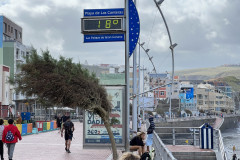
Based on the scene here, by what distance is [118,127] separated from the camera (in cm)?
2117

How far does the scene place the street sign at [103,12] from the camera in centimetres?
1282

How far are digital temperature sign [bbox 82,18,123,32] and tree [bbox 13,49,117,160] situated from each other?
2519mm

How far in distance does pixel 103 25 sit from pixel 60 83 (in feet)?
10.4

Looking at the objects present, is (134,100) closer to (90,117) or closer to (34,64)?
(90,117)

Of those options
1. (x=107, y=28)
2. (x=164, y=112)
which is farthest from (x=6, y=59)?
(x=164, y=112)

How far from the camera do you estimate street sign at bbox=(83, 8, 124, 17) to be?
1282cm

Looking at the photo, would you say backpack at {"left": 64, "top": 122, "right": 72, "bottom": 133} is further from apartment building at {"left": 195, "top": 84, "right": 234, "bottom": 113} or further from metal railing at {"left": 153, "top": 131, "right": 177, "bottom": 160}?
apartment building at {"left": 195, "top": 84, "right": 234, "bottom": 113}

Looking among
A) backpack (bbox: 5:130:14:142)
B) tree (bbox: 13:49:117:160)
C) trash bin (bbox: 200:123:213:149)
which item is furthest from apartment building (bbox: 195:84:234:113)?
backpack (bbox: 5:130:14:142)

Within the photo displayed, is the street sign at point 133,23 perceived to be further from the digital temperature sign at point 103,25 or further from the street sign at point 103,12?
the digital temperature sign at point 103,25

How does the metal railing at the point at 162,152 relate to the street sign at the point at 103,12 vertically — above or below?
below

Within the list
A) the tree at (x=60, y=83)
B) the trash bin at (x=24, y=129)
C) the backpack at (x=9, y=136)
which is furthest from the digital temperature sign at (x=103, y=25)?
the trash bin at (x=24, y=129)

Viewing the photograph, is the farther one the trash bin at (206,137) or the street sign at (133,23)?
the trash bin at (206,137)

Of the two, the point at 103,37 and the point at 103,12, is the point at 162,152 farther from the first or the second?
the point at 103,12

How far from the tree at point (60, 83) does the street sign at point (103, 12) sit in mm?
2561
